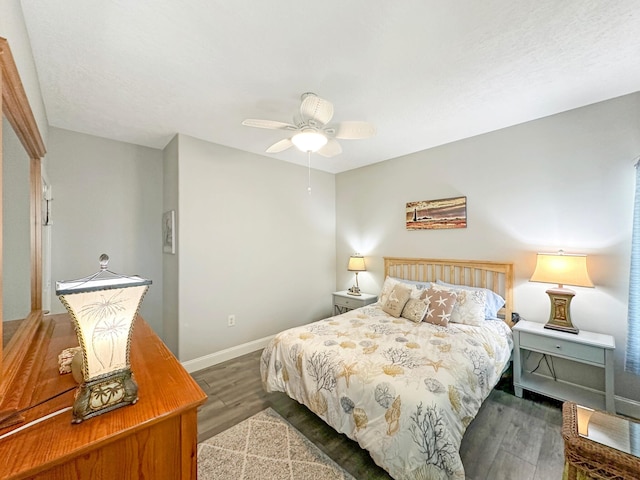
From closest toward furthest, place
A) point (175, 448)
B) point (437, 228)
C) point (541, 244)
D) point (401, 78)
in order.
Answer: point (175, 448) < point (401, 78) < point (541, 244) < point (437, 228)

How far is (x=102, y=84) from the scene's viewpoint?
1.99 m

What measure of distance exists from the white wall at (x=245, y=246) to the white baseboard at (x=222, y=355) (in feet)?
0.18

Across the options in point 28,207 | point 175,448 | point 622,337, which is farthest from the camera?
point 622,337

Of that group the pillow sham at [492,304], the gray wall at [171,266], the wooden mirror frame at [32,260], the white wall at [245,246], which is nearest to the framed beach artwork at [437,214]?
the pillow sham at [492,304]

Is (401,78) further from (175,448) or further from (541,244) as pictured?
(175,448)

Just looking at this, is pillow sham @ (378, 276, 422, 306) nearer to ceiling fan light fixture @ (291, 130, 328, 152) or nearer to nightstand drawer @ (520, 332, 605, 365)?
nightstand drawer @ (520, 332, 605, 365)

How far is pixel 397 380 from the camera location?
61.8 inches

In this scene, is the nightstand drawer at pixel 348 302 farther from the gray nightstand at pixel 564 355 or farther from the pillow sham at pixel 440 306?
the gray nightstand at pixel 564 355

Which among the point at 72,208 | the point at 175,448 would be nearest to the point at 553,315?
the point at 175,448

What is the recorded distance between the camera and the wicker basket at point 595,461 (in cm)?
114

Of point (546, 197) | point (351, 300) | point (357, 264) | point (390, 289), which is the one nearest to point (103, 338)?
point (390, 289)

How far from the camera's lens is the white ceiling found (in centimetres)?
138

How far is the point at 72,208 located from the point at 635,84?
16.9 ft

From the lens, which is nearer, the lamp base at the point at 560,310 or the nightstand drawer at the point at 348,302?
the lamp base at the point at 560,310
